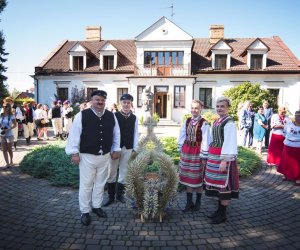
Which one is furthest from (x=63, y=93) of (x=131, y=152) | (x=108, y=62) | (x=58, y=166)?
(x=131, y=152)

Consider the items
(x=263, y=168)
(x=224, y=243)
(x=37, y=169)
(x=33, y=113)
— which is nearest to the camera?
(x=224, y=243)

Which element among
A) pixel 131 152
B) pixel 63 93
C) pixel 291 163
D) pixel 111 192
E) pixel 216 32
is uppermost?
pixel 216 32

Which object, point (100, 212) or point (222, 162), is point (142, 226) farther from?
point (222, 162)

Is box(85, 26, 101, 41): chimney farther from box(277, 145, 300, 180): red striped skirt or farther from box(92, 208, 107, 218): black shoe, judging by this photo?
box(92, 208, 107, 218): black shoe

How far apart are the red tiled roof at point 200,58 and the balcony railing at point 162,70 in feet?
2.69

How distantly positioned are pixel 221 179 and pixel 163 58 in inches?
786

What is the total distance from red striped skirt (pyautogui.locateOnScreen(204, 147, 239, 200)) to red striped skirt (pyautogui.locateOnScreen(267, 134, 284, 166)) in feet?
14.4

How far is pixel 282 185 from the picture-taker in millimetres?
5969

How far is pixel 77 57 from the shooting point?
23.9 meters

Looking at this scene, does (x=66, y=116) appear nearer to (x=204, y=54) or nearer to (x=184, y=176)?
(x=184, y=176)

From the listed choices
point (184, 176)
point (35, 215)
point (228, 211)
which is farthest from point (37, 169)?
point (228, 211)

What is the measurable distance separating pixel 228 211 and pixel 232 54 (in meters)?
21.7

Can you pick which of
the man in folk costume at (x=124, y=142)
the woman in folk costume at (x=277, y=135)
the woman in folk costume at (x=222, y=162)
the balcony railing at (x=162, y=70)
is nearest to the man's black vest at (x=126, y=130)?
the man in folk costume at (x=124, y=142)

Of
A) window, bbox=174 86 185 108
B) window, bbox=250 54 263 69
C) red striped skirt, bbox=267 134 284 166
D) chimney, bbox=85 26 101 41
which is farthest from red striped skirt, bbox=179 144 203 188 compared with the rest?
chimney, bbox=85 26 101 41
